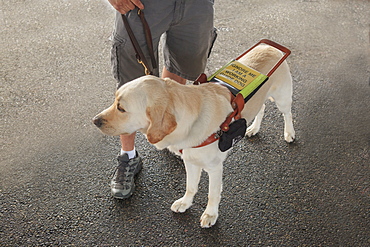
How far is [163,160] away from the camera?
2791 mm

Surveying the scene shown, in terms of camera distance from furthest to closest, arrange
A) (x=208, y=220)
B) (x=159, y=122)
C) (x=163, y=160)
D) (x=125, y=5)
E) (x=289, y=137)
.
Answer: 1. (x=289, y=137)
2. (x=163, y=160)
3. (x=208, y=220)
4. (x=125, y=5)
5. (x=159, y=122)

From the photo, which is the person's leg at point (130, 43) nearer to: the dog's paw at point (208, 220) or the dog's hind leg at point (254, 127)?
the dog's paw at point (208, 220)

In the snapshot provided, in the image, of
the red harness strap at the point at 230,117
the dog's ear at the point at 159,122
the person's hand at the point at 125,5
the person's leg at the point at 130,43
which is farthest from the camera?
the person's leg at the point at 130,43

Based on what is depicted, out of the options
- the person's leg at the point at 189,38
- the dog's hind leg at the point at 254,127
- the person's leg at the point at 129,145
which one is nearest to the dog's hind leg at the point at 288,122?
the dog's hind leg at the point at 254,127

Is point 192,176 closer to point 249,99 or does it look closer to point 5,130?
point 249,99

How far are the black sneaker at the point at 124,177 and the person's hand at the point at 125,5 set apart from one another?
3.28 feet

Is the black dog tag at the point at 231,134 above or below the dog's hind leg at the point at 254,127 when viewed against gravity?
above

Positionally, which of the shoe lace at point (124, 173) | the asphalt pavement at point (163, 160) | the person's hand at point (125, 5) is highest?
the person's hand at point (125, 5)

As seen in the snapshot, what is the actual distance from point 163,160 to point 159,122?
3.62ft

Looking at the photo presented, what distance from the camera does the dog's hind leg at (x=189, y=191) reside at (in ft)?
7.48

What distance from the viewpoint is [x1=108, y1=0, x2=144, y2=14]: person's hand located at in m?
2.03

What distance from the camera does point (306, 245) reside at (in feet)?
7.32

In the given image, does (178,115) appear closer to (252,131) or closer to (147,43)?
(147,43)

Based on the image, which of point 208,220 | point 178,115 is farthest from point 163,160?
point 178,115
